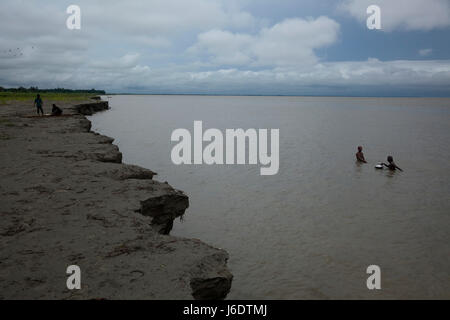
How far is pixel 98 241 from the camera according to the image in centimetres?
625

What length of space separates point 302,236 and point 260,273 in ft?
8.85

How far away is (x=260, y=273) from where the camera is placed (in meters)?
8.12

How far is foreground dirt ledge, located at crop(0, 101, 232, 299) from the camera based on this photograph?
16.4 ft

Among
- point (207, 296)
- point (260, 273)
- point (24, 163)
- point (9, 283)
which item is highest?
point (24, 163)

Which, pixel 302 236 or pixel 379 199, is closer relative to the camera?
pixel 302 236

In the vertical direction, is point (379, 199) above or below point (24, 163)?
below

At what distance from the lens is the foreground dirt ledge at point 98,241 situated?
501cm

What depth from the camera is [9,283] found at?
4.94 metres

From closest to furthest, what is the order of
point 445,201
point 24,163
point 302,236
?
point 302,236 → point 24,163 → point 445,201

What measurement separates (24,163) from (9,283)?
26.6 feet
